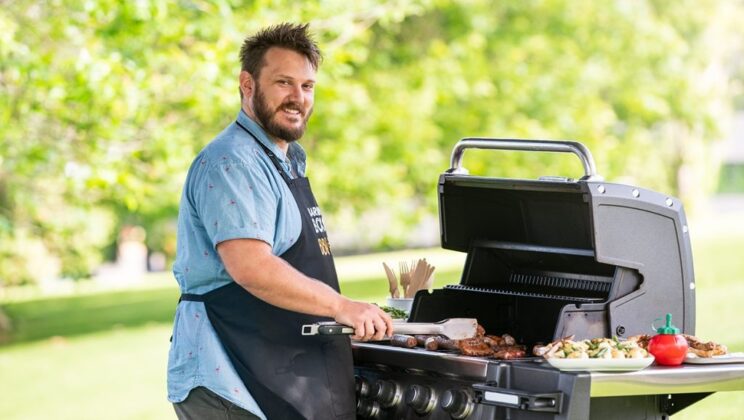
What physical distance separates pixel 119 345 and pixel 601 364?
14.9 metres

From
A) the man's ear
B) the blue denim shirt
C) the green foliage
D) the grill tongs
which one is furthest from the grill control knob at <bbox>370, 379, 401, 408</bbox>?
the green foliage

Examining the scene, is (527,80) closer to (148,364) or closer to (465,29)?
(465,29)

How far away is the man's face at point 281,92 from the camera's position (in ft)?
12.8

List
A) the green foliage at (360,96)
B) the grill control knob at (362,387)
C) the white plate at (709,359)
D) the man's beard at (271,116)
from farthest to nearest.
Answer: the green foliage at (360,96) → the grill control knob at (362,387) → the man's beard at (271,116) → the white plate at (709,359)

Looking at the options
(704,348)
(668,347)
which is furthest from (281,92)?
(704,348)

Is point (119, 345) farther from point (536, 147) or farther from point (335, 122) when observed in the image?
point (536, 147)

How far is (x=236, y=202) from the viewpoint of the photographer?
146 inches

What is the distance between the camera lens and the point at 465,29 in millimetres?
18875

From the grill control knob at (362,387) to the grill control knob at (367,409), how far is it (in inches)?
0.9

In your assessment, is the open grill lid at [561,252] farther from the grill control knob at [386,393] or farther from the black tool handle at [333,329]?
the black tool handle at [333,329]

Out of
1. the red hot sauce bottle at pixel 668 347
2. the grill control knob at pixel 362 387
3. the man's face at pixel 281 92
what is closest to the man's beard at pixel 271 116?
the man's face at pixel 281 92

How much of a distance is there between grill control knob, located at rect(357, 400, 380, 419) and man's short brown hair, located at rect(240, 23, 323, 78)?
3.79 ft

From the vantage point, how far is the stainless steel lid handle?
3912mm

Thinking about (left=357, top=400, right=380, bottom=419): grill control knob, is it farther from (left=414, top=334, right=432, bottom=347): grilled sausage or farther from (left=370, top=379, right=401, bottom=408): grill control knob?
(left=414, top=334, right=432, bottom=347): grilled sausage
